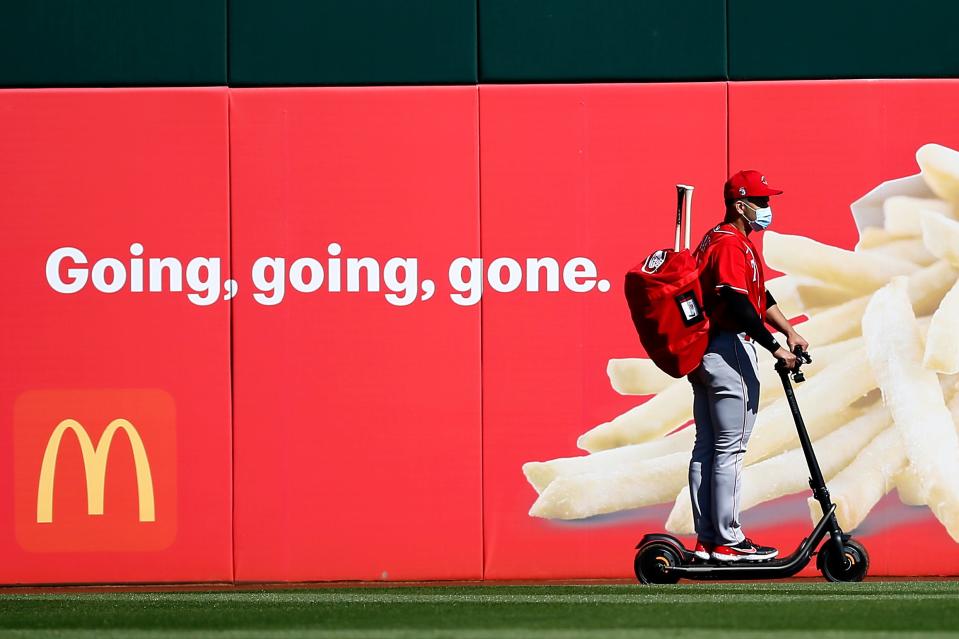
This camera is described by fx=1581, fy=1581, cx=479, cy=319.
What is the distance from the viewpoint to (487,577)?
894cm

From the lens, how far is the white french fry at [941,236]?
8.84m

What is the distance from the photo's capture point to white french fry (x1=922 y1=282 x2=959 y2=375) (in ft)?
28.6

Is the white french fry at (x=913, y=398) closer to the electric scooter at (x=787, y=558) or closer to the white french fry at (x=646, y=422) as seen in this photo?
the white french fry at (x=646, y=422)

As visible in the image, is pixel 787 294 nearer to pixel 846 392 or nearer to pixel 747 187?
pixel 846 392

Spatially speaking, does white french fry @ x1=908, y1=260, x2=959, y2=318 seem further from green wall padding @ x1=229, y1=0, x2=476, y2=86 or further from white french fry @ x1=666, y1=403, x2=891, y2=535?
green wall padding @ x1=229, y1=0, x2=476, y2=86

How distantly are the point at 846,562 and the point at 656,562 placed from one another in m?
0.93

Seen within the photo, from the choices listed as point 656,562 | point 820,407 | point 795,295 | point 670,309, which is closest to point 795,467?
point 820,407

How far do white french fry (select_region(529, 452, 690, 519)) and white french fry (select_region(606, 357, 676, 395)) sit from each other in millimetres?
400


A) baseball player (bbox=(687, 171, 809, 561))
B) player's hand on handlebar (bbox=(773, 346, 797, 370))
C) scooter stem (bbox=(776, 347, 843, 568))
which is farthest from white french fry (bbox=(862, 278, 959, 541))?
player's hand on handlebar (bbox=(773, 346, 797, 370))

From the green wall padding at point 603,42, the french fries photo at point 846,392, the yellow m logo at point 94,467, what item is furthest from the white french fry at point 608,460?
the yellow m logo at point 94,467

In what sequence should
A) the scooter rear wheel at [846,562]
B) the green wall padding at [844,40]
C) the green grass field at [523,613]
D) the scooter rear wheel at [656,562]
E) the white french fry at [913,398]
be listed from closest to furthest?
the green grass field at [523,613], the scooter rear wheel at [656,562], the scooter rear wheel at [846,562], the white french fry at [913,398], the green wall padding at [844,40]

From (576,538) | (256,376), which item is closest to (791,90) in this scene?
(576,538)

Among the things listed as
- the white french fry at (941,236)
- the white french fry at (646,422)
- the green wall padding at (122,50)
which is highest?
the green wall padding at (122,50)

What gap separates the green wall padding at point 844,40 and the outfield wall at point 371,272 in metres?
0.02
